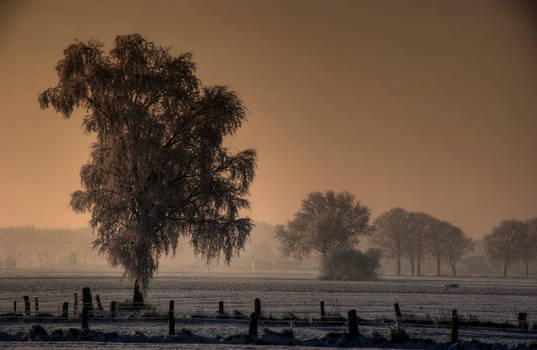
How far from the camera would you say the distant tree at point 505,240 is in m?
127

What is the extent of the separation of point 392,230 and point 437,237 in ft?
46.0

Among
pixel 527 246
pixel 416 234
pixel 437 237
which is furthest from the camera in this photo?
pixel 437 237

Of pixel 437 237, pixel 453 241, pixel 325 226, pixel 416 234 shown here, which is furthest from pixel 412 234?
pixel 325 226

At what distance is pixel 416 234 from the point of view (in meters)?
132

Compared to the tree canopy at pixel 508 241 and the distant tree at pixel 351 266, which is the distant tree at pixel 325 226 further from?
the tree canopy at pixel 508 241

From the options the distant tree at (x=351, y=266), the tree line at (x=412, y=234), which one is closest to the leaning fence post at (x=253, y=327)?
the distant tree at (x=351, y=266)

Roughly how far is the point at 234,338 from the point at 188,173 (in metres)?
12.5

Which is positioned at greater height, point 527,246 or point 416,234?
point 416,234

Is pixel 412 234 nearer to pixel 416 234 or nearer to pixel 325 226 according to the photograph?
pixel 416 234

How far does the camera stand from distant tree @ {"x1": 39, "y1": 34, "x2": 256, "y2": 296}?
29.5m

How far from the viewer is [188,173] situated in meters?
30.7

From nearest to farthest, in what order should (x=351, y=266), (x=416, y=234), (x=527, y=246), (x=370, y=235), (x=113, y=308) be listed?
1. (x=113, y=308)
2. (x=351, y=266)
3. (x=370, y=235)
4. (x=527, y=246)
5. (x=416, y=234)

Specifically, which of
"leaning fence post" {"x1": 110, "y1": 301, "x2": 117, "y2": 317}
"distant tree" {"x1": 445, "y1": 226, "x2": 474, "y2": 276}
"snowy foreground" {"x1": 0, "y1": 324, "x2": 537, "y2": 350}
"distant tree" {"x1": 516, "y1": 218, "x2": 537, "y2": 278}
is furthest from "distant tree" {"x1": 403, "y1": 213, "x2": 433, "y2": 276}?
"snowy foreground" {"x1": 0, "y1": 324, "x2": 537, "y2": 350}

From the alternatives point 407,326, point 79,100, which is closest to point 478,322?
point 407,326
